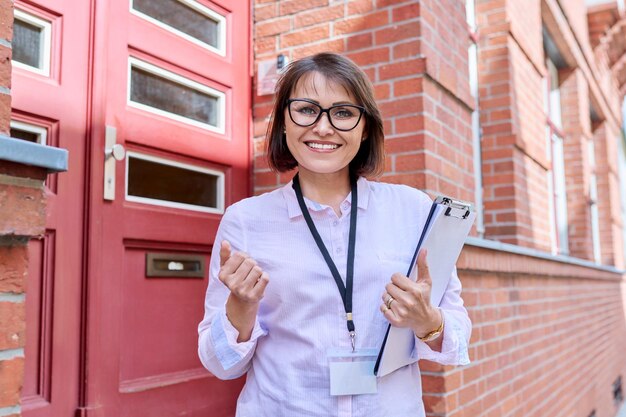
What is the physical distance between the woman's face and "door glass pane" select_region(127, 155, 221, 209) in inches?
42.8

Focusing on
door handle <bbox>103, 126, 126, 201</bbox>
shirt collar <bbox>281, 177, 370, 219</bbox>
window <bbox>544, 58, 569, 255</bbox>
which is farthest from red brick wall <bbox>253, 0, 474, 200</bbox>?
window <bbox>544, 58, 569, 255</bbox>

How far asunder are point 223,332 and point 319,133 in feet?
1.83

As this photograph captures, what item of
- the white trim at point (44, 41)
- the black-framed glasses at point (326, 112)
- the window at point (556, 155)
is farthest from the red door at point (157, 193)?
the window at point (556, 155)

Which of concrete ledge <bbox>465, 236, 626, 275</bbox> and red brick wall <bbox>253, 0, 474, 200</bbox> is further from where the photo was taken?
concrete ledge <bbox>465, 236, 626, 275</bbox>

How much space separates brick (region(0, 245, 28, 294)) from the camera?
1.28 metres

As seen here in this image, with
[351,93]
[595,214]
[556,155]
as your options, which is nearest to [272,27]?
[351,93]

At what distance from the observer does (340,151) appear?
156cm

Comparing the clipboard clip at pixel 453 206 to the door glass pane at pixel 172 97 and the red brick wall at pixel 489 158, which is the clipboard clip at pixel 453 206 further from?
the door glass pane at pixel 172 97

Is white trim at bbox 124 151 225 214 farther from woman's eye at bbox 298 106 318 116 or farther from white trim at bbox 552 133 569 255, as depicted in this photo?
white trim at bbox 552 133 569 255

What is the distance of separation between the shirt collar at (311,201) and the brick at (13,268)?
0.65m

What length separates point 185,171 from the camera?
2672mm

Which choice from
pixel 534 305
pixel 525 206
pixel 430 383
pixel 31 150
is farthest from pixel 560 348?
pixel 31 150

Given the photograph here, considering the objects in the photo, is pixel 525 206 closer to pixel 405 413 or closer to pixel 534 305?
pixel 534 305

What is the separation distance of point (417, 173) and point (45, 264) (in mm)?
1603
